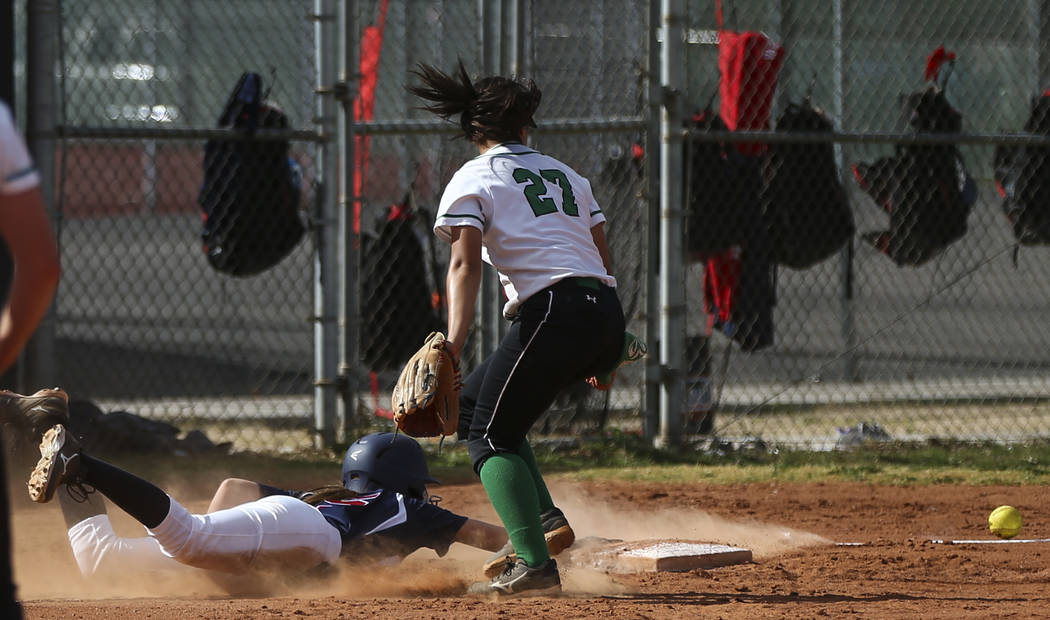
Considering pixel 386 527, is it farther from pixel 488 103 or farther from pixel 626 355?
pixel 488 103

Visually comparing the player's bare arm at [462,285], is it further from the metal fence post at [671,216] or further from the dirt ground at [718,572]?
the metal fence post at [671,216]

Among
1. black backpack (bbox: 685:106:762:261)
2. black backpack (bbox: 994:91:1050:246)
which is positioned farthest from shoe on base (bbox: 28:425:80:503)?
black backpack (bbox: 994:91:1050:246)

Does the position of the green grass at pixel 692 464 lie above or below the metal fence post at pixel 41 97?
below

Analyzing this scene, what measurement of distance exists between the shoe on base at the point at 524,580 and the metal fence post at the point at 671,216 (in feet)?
12.1

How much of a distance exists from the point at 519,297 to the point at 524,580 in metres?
0.95

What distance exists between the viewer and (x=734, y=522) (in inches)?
231

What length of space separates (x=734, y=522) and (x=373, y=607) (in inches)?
94.2

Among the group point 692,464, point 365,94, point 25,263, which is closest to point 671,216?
point 692,464

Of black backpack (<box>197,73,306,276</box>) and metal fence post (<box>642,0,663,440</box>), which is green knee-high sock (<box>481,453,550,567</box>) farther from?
black backpack (<box>197,73,306,276</box>)

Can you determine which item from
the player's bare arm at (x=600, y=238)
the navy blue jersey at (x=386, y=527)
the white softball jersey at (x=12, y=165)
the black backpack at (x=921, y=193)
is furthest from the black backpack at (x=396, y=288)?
the white softball jersey at (x=12, y=165)

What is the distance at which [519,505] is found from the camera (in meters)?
4.14

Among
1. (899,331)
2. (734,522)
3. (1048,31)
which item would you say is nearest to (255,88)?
(734,522)

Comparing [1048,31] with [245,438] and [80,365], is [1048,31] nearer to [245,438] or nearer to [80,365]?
[245,438]

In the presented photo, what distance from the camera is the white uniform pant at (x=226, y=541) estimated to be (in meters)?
4.10
